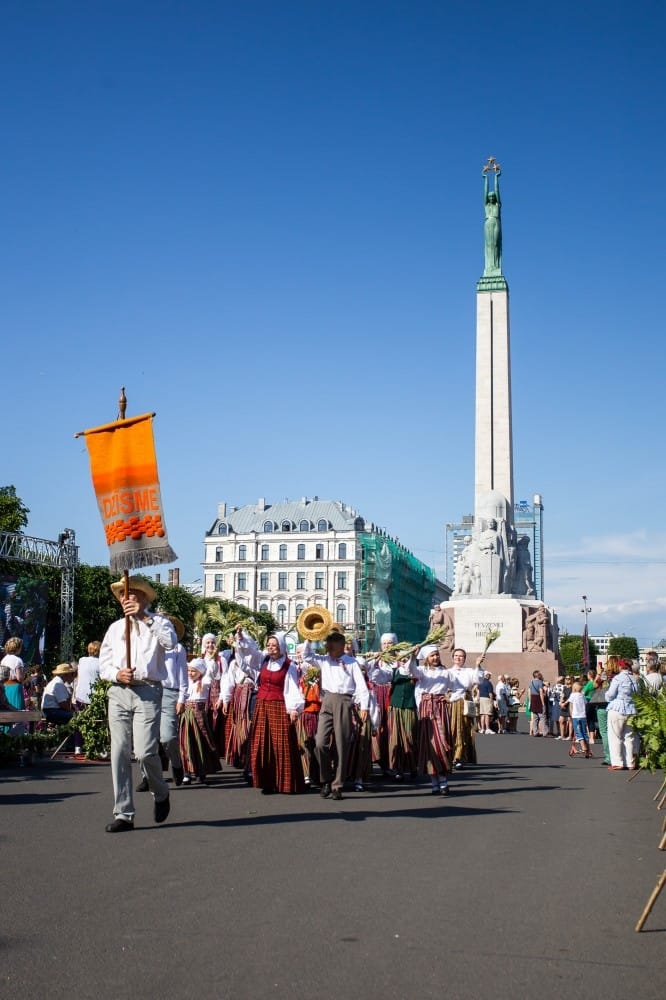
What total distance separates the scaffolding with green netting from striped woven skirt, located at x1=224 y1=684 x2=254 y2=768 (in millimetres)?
80188

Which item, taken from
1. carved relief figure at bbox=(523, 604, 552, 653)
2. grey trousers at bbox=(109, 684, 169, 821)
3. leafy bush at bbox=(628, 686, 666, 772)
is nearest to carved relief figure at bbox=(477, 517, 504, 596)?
carved relief figure at bbox=(523, 604, 552, 653)

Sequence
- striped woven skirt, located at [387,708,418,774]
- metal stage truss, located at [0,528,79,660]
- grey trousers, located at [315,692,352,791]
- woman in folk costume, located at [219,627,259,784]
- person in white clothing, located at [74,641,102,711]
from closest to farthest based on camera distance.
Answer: grey trousers, located at [315,692,352,791] → woman in folk costume, located at [219,627,259,784] → striped woven skirt, located at [387,708,418,774] → person in white clothing, located at [74,641,102,711] → metal stage truss, located at [0,528,79,660]

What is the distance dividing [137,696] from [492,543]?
34.8 meters

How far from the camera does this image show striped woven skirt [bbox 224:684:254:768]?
45.0ft

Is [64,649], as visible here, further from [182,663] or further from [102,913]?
[102,913]

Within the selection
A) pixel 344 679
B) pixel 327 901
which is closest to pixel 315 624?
pixel 344 679

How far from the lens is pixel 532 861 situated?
792 cm

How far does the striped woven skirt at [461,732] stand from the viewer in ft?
55.5

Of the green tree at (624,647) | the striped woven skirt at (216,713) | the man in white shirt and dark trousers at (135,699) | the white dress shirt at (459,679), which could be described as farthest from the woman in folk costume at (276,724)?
the green tree at (624,647)

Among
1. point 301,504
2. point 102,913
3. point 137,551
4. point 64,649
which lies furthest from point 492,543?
point 301,504

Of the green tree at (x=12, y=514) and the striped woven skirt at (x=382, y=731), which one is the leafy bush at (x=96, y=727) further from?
the green tree at (x=12, y=514)

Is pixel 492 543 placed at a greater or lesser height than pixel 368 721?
greater

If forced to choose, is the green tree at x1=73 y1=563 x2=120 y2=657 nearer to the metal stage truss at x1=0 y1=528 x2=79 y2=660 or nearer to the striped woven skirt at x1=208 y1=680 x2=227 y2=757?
the metal stage truss at x1=0 y1=528 x2=79 y2=660

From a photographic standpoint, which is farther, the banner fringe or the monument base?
the monument base
